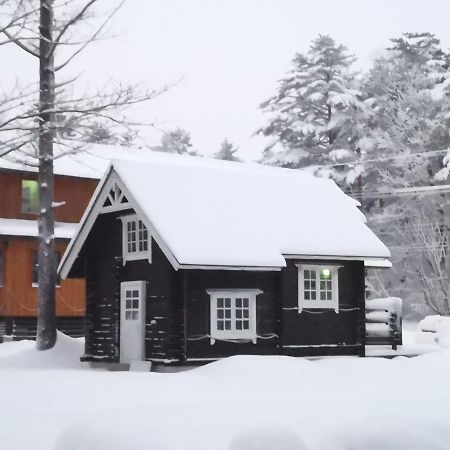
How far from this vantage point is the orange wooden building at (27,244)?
35.0m

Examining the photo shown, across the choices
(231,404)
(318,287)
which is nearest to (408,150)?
(318,287)

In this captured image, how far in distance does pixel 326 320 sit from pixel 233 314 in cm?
307

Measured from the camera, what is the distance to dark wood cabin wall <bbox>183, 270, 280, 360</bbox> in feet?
76.8

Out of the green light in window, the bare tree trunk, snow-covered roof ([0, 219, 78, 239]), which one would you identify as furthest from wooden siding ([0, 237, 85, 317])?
the green light in window

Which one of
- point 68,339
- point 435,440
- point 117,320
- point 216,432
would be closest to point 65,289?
point 68,339

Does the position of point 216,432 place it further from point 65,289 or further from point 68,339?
point 65,289

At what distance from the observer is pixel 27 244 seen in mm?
35562

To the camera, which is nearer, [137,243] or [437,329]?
[137,243]

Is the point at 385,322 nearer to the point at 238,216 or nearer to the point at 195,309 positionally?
the point at 238,216

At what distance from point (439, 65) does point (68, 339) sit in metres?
30.3

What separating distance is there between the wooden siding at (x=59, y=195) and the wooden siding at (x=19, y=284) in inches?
53.2

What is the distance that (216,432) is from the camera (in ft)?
39.3

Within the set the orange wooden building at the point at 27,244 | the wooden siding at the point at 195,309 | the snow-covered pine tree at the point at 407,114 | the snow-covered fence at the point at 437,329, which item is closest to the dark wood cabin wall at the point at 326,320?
the wooden siding at the point at 195,309

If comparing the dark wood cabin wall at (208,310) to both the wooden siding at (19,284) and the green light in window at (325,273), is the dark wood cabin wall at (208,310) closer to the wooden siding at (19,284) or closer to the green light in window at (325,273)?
the green light in window at (325,273)
